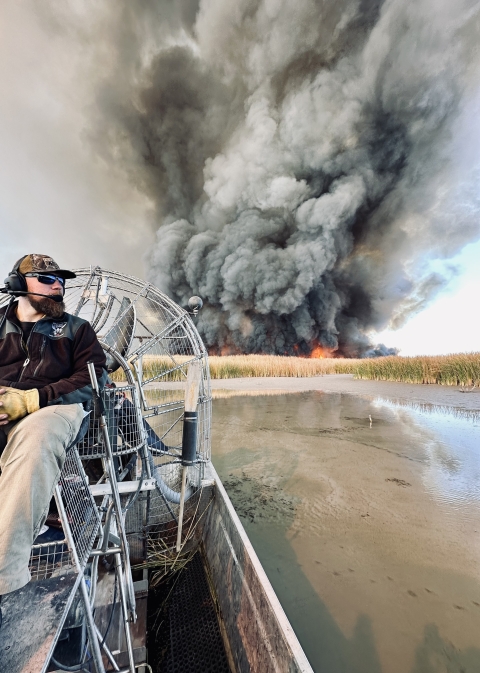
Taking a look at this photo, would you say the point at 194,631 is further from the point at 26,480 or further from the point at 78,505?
the point at 26,480

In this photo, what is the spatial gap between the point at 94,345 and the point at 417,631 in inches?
99.5

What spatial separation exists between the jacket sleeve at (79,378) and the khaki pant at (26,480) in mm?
119

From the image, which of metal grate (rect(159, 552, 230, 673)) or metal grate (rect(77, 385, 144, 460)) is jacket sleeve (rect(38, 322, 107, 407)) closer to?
metal grate (rect(77, 385, 144, 460))

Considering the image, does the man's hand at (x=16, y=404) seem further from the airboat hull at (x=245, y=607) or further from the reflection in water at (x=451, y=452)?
the reflection in water at (x=451, y=452)

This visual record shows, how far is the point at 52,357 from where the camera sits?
1.51m

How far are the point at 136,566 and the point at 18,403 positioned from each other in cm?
195

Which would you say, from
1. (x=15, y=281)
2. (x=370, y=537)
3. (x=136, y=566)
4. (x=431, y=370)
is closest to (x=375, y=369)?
(x=431, y=370)

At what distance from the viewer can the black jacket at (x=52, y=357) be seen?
1427mm

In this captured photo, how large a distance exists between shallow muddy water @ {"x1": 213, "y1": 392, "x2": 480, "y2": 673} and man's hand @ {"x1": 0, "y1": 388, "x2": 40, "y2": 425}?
2003mm

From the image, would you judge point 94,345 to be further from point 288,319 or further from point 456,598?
point 288,319

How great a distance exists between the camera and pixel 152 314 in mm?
3168

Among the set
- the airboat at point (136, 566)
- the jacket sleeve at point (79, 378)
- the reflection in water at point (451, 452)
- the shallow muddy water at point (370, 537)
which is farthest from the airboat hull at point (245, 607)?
the reflection in water at point (451, 452)

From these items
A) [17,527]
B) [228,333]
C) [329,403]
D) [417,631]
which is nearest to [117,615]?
[17,527]

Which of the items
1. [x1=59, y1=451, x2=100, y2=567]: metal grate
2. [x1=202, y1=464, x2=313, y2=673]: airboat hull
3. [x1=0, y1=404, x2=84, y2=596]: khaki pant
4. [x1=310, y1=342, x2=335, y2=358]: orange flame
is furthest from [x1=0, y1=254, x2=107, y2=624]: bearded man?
[x1=310, y1=342, x2=335, y2=358]: orange flame
